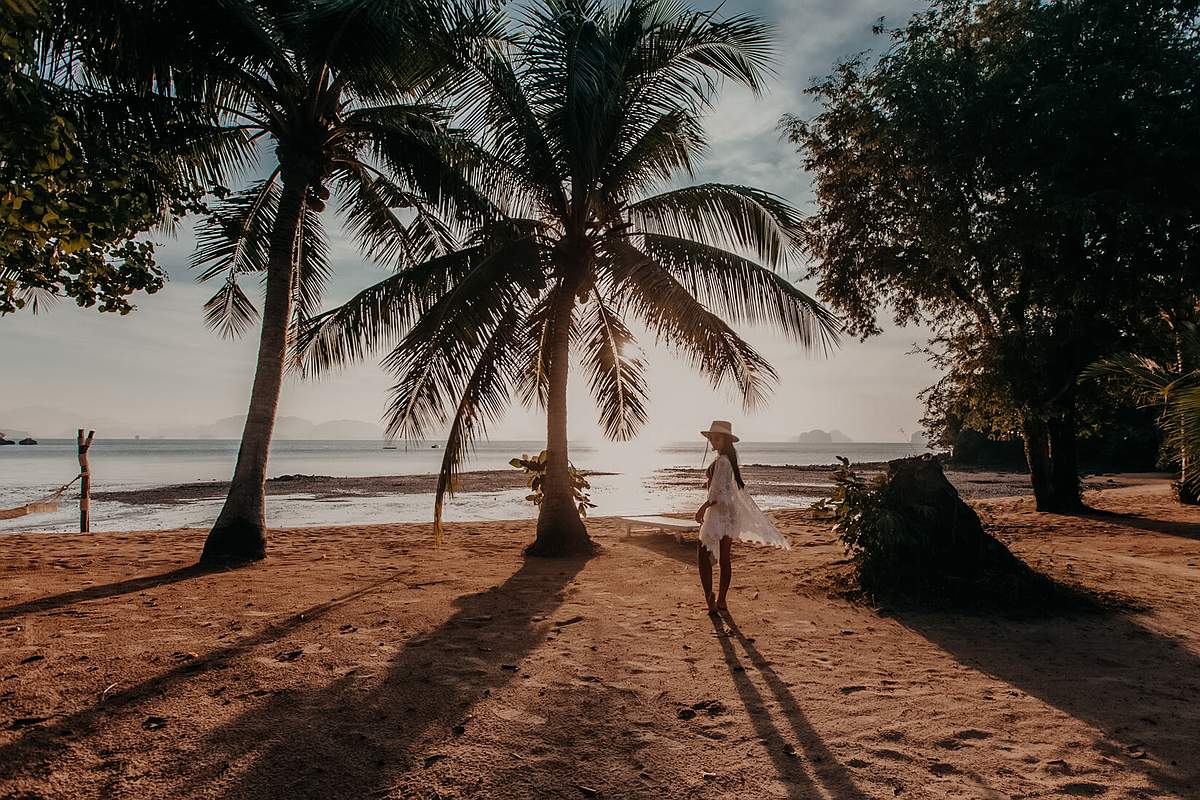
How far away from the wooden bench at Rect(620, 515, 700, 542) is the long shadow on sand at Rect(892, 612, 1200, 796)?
4.13m

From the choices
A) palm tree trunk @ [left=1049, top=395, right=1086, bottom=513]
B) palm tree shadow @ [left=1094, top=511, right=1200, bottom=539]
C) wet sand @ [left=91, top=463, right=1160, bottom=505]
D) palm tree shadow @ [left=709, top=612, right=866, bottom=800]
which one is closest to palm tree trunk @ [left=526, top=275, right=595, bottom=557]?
palm tree shadow @ [left=709, top=612, right=866, bottom=800]

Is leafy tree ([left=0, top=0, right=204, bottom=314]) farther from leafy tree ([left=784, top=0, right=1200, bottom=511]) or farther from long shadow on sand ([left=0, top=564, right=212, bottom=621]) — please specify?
leafy tree ([left=784, top=0, right=1200, bottom=511])

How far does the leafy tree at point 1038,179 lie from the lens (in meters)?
10.2

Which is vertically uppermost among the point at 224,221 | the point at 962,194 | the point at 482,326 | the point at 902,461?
the point at 962,194

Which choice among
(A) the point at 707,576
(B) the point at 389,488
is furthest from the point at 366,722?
(B) the point at 389,488

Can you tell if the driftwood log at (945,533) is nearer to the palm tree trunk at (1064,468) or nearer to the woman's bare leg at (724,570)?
the woman's bare leg at (724,570)

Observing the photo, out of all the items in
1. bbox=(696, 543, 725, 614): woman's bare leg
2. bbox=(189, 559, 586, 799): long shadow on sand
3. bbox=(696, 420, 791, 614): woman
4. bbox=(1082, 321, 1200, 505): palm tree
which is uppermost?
bbox=(1082, 321, 1200, 505): palm tree

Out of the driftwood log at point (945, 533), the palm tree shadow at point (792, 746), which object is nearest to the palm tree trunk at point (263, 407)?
the palm tree shadow at point (792, 746)

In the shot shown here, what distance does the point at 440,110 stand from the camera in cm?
988

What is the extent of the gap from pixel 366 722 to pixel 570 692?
121 centimetres

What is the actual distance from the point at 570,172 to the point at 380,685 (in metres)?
6.93

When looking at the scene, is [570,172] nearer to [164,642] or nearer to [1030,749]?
[164,642]

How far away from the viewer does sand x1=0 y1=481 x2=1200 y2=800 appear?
9.71ft

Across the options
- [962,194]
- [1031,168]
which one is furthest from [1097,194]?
[962,194]
